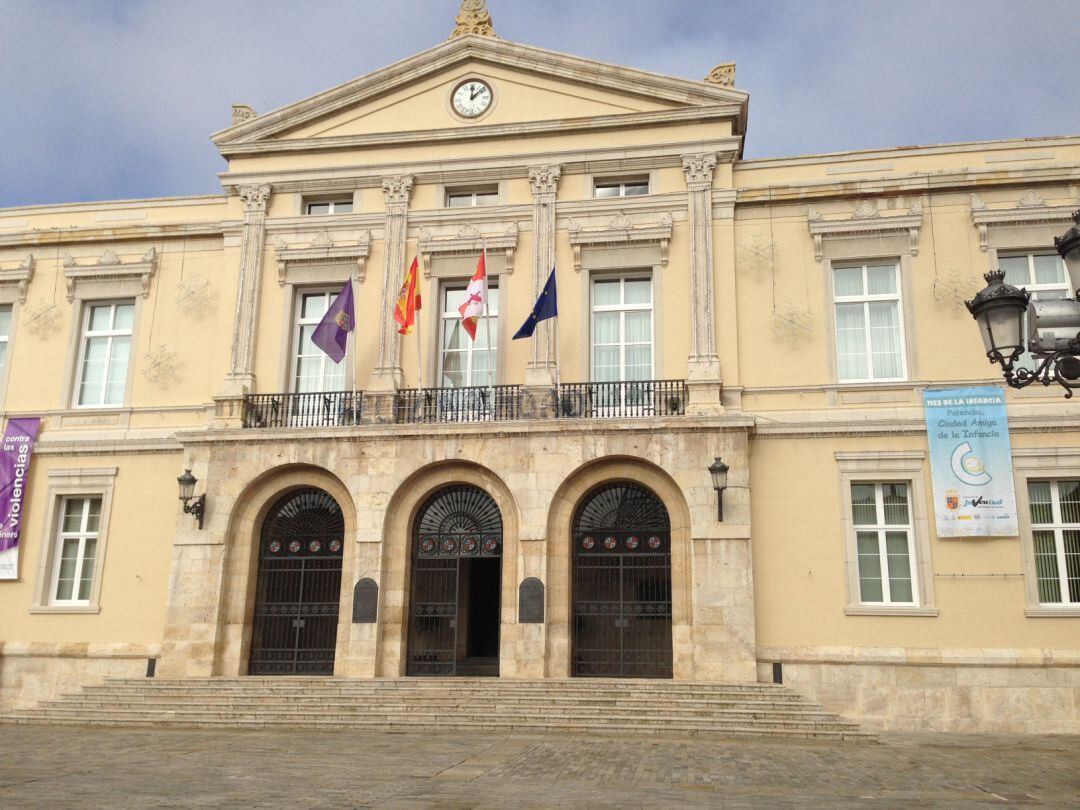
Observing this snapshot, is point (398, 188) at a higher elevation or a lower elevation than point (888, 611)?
higher

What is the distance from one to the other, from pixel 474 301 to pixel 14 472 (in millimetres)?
11069

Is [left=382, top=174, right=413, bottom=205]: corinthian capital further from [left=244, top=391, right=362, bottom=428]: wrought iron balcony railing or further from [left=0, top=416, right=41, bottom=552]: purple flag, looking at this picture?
[left=0, top=416, right=41, bottom=552]: purple flag

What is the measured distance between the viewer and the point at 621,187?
802 inches

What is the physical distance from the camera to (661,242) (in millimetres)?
19375

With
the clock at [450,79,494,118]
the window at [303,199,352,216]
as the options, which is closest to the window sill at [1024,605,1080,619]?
the clock at [450,79,494,118]

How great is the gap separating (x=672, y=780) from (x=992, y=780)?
3857mm

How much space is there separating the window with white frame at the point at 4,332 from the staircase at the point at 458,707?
28.6 feet

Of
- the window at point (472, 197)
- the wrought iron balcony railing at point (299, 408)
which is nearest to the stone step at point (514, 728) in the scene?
the wrought iron balcony railing at point (299, 408)

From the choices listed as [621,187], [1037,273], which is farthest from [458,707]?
[1037,273]

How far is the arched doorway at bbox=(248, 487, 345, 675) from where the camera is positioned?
61.7 ft

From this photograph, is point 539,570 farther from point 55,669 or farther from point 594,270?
point 55,669

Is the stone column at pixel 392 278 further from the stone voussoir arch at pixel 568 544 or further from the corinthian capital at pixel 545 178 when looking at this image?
the stone voussoir arch at pixel 568 544

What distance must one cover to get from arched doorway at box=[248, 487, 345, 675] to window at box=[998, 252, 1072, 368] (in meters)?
14.1

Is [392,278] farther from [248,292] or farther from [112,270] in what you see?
[112,270]
